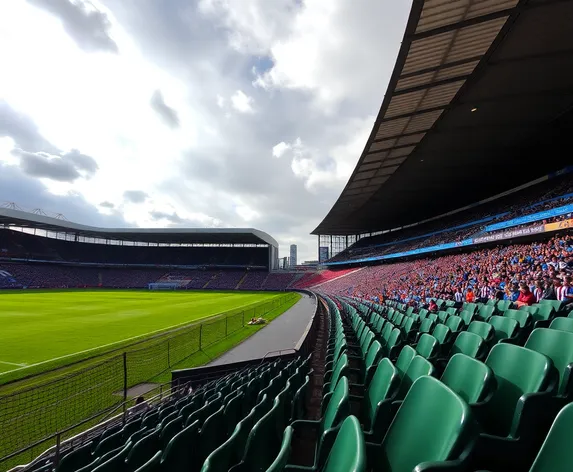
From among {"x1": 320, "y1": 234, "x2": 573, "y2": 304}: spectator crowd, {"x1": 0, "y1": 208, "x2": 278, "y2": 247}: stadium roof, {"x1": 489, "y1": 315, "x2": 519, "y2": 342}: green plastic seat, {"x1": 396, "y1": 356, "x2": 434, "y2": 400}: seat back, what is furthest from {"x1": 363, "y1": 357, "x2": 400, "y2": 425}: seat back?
{"x1": 0, "y1": 208, "x2": 278, "y2": 247}: stadium roof

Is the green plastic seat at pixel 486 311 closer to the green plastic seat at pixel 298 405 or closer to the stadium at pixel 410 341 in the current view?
the stadium at pixel 410 341

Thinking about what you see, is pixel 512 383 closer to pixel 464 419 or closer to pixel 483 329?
pixel 464 419

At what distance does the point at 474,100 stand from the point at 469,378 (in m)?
13.8

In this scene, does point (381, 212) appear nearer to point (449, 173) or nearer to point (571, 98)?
point (449, 173)

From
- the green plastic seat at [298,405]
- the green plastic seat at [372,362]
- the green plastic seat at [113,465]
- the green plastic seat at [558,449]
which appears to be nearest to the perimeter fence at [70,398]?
the green plastic seat at [113,465]

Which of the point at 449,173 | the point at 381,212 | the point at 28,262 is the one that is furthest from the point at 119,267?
the point at 449,173

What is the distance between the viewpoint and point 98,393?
838cm

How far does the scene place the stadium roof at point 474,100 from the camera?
8930mm

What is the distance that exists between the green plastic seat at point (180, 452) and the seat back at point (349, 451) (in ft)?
3.56

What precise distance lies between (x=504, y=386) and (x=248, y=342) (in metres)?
11.2

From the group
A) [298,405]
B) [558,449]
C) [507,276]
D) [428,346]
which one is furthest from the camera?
[507,276]

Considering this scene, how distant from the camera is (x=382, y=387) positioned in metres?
2.55

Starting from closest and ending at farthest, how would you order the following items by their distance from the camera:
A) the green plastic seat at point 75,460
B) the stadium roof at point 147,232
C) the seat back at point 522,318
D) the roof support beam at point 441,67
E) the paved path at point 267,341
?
the green plastic seat at point 75,460
the seat back at point 522,318
the paved path at point 267,341
the roof support beam at point 441,67
the stadium roof at point 147,232

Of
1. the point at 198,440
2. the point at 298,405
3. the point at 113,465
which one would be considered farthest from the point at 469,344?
the point at 113,465
